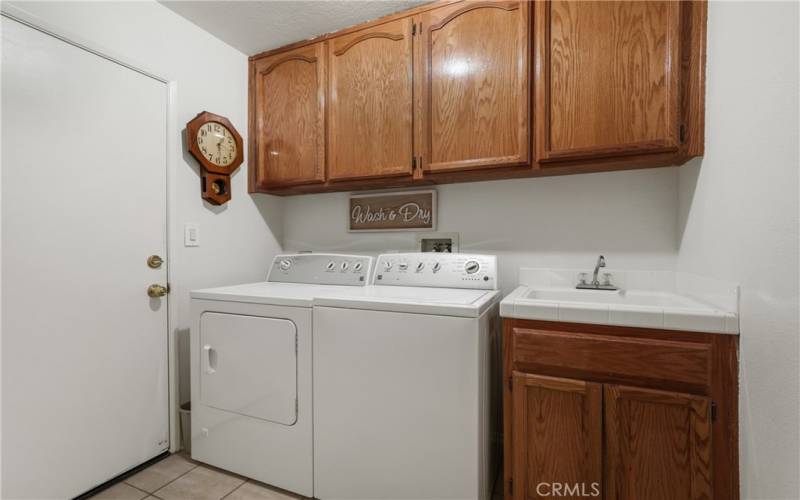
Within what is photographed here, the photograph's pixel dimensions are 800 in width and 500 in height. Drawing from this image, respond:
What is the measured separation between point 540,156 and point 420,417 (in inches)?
47.8

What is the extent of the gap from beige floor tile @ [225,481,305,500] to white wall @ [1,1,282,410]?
2.22ft

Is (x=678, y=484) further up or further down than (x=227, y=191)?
further down

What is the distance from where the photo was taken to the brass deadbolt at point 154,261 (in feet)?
5.83

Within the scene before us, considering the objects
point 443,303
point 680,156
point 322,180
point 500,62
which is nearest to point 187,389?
point 322,180

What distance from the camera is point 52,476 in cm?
143

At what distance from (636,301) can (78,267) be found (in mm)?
2445

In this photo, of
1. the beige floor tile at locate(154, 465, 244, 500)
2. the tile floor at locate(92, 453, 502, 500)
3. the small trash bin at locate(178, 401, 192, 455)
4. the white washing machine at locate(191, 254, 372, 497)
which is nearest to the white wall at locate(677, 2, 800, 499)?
the tile floor at locate(92, 453, 502, 500)

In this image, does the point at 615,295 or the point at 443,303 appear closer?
the point at 443,303

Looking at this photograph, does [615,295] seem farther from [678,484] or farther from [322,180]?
[322,180]

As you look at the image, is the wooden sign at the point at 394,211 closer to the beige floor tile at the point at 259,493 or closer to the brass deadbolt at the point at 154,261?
the brass deadbolt at the point at 154,261

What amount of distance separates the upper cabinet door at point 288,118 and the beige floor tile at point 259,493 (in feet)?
5.17

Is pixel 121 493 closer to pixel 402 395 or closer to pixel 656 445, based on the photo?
pixel 402 395

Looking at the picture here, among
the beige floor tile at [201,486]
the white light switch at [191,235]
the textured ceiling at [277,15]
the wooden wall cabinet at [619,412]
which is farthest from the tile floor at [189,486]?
the textured ceiling at [277,15]

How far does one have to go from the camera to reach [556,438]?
1279 mm
